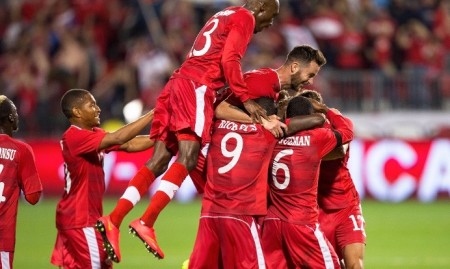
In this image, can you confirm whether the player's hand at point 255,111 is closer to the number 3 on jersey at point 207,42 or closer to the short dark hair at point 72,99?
the number 3 on jersey at point 207,42

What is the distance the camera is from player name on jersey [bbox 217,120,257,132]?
26.0 feet

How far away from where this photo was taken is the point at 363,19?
20.5m

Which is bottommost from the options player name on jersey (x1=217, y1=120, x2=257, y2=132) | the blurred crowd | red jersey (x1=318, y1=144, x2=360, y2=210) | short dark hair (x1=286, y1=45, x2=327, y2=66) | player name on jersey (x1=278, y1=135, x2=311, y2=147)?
red jersey (x1=318, y1=144, x2=360, y2=210)

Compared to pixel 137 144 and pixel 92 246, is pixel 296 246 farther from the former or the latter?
pixel 137 144

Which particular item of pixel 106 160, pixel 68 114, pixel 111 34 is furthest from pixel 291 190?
pixel 111 34

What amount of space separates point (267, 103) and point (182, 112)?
71 cm

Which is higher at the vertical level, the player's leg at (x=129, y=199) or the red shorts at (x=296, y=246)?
the player's leg at (x=129, y=199)

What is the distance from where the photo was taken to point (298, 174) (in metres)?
8.13

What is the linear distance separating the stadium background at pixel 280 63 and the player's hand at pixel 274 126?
7.49 meters

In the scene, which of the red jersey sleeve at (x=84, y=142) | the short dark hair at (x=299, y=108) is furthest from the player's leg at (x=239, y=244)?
the red jersey sleeve at (x=84, y=142)

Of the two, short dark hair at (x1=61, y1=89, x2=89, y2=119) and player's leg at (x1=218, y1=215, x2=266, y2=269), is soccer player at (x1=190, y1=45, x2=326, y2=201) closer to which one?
player's leg at (x1=218, y1=215, x2=266, y2=269)

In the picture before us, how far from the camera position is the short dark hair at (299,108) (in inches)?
327

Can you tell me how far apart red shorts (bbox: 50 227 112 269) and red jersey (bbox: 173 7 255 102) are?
1526 mm

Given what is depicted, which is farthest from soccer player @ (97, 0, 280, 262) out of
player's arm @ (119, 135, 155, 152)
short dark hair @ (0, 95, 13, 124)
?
short dark hair @ (0, 95, 13, 124)
